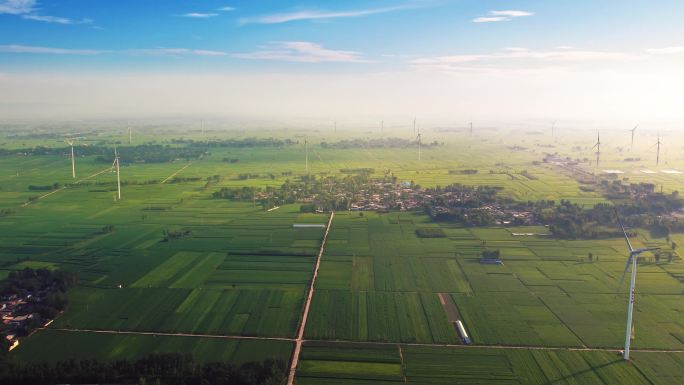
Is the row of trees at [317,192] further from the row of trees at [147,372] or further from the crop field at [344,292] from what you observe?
the row of trees at [147,372]

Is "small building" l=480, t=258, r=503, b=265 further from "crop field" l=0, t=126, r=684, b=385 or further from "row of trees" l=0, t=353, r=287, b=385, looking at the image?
"row of trees" l=0, t=353, r=287, b=385

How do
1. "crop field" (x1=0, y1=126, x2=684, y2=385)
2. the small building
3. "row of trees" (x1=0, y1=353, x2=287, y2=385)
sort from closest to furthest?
"row of trees" (x1=0, y1=353, x2=287, y2=385) → "crop field" (x1=0, y1=126, x2=684, y2=385) → the small building

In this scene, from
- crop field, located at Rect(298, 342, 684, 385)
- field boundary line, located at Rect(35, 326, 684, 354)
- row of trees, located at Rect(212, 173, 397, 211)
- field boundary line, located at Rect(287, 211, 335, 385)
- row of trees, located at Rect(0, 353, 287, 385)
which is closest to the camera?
row of trees, located at Rect(0, 353, 287, 385)

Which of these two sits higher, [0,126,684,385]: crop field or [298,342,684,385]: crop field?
[0,126,684,385]: crop field

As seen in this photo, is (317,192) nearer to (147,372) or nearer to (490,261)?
(490,261)

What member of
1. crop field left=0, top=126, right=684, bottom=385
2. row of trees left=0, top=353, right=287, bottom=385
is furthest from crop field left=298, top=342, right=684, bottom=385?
row of trees left=0, top=353, right=287, bottom=385

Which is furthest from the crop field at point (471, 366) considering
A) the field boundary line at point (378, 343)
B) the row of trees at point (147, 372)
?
the row of trees at point (147, 372)

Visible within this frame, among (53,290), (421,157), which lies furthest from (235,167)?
(53,290)

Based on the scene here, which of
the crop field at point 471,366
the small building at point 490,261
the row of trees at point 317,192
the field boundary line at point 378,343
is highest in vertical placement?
the row of trees at point 317,192

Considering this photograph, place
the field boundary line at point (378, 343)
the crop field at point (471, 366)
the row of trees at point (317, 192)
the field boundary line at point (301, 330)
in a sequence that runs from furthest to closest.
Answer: the row of trees at point (317, 192) → the field boundary line at point (378, 343) → the field boundary line at point (301, 330) → the crop field at point (471, 366)
